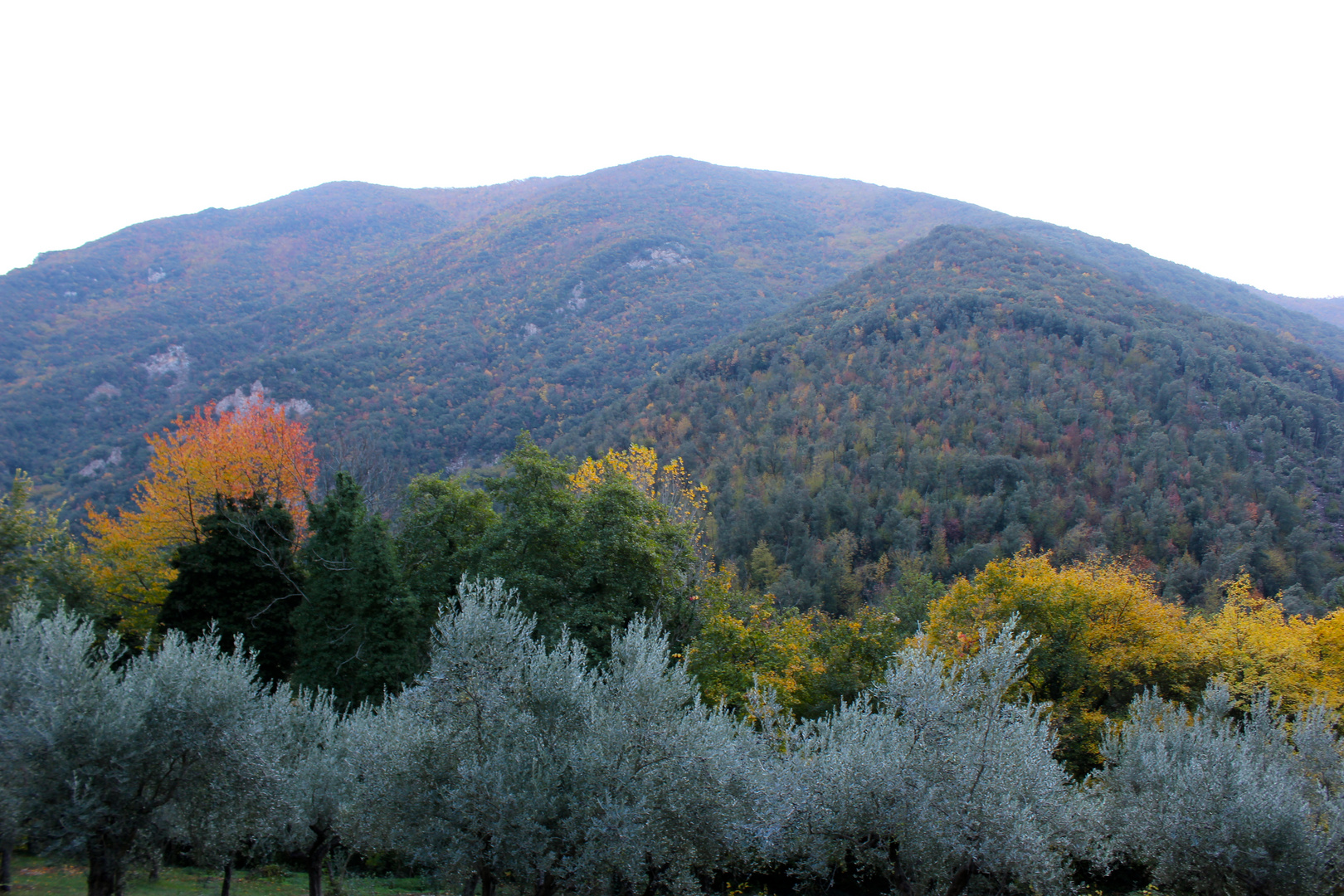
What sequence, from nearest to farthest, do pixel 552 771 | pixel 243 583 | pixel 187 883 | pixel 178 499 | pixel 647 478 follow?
pixel 552 771
pixel 187 883
pixel 243 583
pixel 647 478
pixel 178 499

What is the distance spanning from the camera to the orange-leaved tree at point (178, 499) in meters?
31.0

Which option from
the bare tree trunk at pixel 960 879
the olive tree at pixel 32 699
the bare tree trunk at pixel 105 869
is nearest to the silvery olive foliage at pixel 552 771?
the bare tree trunk at pixel 960 879

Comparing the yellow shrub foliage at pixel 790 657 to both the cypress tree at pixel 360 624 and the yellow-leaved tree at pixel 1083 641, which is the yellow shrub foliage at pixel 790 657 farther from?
the cypress tree at pixel 360 624

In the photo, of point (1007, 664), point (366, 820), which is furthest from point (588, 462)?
point (1007, 664)

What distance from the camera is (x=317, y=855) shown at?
49.2 feet

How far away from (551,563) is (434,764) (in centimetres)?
1232

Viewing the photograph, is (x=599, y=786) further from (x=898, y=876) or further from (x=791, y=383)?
(x=791, y=383)

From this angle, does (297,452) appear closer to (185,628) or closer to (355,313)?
(185,628)

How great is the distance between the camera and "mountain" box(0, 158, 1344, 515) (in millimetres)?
89188

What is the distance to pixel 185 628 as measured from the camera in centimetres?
2592

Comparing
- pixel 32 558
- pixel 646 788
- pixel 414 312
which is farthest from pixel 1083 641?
pixel 414 312

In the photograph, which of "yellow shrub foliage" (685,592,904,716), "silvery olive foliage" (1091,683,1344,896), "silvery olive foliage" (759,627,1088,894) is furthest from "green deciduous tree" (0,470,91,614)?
"silvery olive foliage" (1091,683,1344,896)

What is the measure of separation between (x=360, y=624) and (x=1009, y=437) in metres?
64.0

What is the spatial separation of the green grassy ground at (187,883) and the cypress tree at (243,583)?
351 inches
